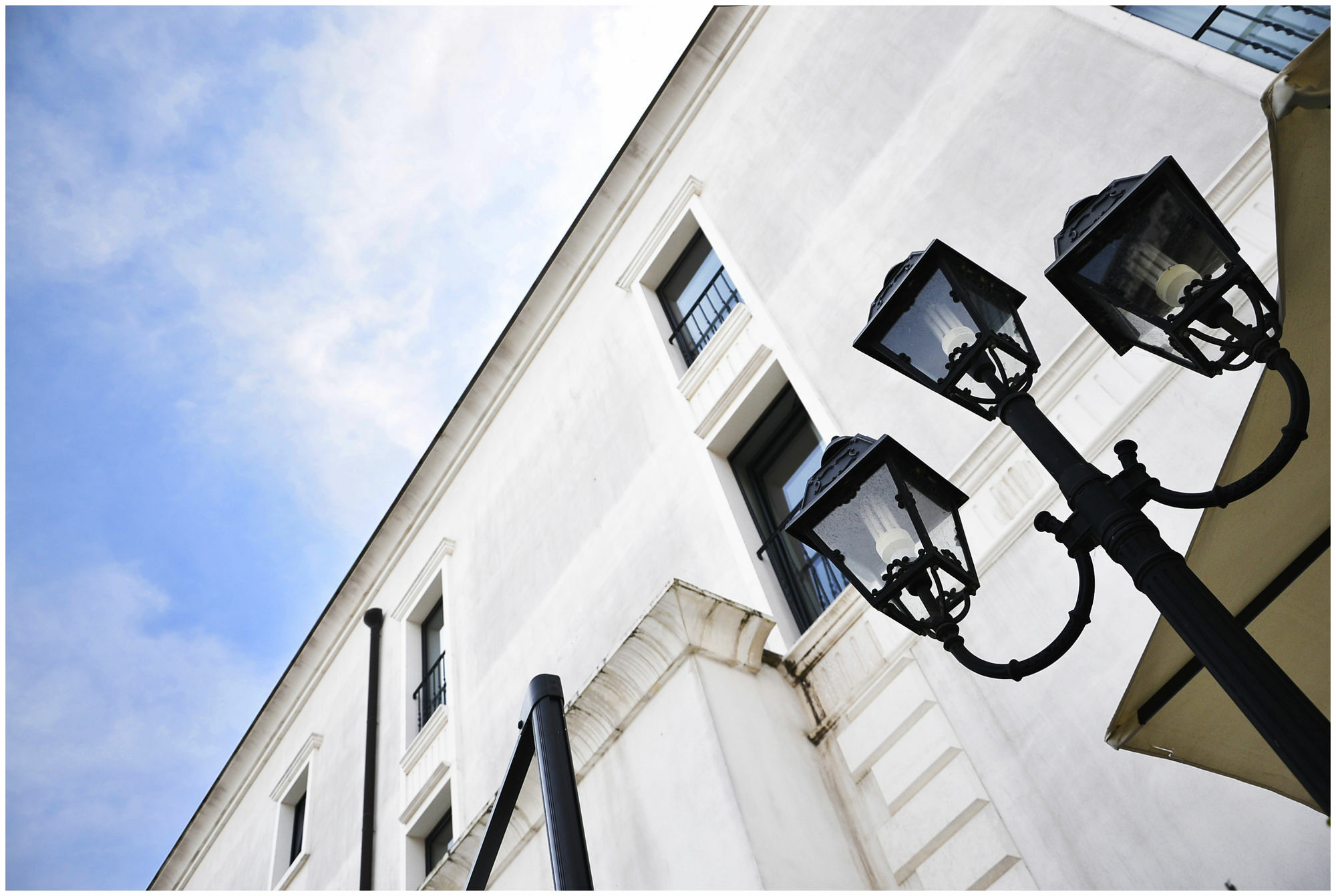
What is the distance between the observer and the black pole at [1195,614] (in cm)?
173

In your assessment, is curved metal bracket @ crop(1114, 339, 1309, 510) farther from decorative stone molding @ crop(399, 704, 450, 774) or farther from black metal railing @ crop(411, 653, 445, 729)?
black metal railing @ crop(411, 653, 445, 729)

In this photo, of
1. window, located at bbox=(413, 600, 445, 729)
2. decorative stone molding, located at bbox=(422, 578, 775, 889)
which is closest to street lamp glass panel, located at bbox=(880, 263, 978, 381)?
decorative stone molding, located at bbox=(422, 578, 775, 889)

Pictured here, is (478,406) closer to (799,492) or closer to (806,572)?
(799,492)

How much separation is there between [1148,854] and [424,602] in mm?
10473

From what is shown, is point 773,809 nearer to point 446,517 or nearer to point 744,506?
point 744,506

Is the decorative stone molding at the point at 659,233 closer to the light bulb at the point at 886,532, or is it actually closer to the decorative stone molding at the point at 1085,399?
the decorative stone molding at the point at 1085,399

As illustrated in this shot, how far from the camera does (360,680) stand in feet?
43.7

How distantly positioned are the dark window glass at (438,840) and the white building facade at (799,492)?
3 cm

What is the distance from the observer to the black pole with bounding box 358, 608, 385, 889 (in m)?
10.6

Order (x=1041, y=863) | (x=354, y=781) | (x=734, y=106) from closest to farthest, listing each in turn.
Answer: (x=1041, y=863)
(x=734, y=106)
(x=354, y=781)

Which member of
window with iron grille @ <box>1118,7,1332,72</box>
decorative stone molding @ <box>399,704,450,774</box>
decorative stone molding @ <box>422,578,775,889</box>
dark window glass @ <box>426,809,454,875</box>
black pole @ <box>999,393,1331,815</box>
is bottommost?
black pole @ <box>999,393,1331,815</box>

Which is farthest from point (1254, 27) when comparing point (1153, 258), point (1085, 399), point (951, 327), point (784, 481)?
point (784, 481)

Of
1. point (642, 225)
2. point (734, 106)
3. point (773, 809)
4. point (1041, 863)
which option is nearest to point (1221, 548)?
point (1041, 863)

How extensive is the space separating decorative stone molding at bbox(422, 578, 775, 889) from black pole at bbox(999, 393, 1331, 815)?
9.91ft
